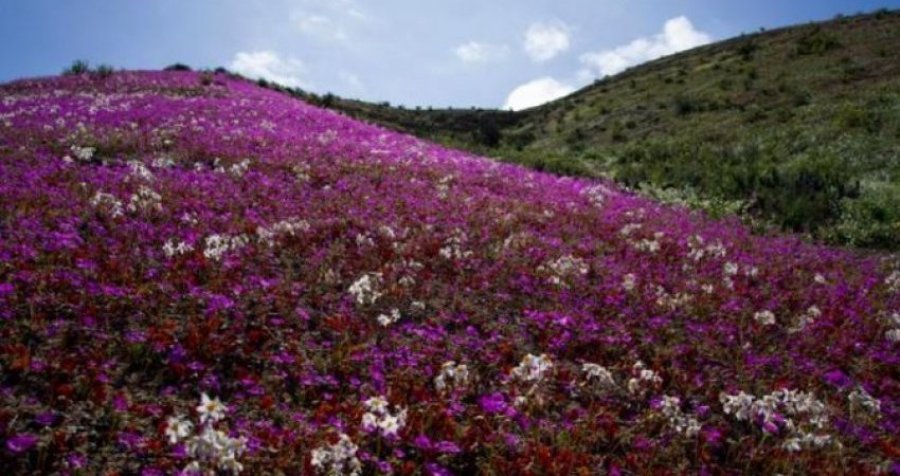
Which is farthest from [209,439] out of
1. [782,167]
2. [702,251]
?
[782,167]

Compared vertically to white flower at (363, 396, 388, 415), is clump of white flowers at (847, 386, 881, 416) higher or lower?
lower

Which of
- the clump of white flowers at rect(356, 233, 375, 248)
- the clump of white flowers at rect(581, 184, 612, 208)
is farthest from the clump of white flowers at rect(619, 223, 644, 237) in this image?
the clump of white flowers at rect(356, 233, 375, 248)

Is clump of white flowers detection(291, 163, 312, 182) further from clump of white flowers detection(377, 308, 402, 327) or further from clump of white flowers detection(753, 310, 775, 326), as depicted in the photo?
clump of white flowers detection(753, 310, 775, 326)

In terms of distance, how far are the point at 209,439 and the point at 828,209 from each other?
20.5 m

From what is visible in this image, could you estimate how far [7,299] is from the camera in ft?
22.6

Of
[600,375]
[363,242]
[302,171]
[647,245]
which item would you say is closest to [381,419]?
[600,375]

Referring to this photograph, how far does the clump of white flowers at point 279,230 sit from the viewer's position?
10.2 meters

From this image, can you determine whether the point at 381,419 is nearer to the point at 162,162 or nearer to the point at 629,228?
the point at 629,228

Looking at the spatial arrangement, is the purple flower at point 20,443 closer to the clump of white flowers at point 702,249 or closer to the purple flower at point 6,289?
the purple flower at point 6,289

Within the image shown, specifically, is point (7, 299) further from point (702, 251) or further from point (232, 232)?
point (702, 251)

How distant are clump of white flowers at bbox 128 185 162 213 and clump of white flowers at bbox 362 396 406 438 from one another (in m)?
6.82

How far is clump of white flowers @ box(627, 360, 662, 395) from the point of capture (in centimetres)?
732

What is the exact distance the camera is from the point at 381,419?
18.7 ft

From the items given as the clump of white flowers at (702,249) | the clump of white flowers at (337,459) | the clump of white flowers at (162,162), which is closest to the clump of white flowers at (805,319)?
the clump of white flowers at (702,249)
